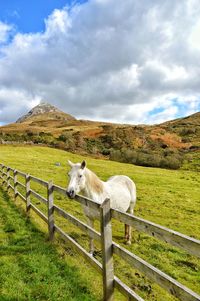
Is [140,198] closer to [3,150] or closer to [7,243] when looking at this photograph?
[7,243]

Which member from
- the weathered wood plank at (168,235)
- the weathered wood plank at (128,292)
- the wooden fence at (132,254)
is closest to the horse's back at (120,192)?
the wooden fence at (132,254)

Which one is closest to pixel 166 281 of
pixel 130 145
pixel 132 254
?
pixel 132 254

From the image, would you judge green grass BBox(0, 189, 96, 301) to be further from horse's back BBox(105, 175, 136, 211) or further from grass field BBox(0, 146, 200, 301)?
horse's back BBox(105, 175, 136, 211)

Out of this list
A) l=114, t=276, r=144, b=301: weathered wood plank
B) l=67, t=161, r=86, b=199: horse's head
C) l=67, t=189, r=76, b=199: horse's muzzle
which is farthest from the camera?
l=67, t=161, r=86, b=199: horse's head

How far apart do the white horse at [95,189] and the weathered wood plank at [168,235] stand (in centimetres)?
269

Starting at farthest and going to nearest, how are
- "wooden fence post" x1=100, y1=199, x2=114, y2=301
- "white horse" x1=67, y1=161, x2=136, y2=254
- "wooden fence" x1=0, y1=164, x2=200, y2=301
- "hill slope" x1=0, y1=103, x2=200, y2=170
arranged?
"hill slope" x1=0, y1=103, x2=200, y2=170 → "white horse" x1=67, y1=161, x2=136, y2=254 → "wooden fence post" x1=100, y1=199, x2=114, y2=301 → "wooden fence" x1=0, y1=164, x2=200, y2=301

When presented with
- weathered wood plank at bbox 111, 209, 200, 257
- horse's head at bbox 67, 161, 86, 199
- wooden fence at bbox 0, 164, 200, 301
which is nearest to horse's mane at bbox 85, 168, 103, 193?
horse's head at bbox 67, 161, 86, 199

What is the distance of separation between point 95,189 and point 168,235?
4.51 meters

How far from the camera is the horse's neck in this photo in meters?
7.85

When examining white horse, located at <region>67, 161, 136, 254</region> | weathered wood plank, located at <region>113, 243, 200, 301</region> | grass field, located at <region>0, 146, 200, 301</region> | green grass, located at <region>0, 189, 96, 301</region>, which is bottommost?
grass field, located at <region>0, 146, 200, 301</region>

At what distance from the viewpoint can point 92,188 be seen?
26.1 ft

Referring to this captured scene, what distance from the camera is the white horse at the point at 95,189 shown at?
736 centimetres

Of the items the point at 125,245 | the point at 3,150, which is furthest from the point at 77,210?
the point at 3,150

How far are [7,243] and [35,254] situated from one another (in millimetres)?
1347
